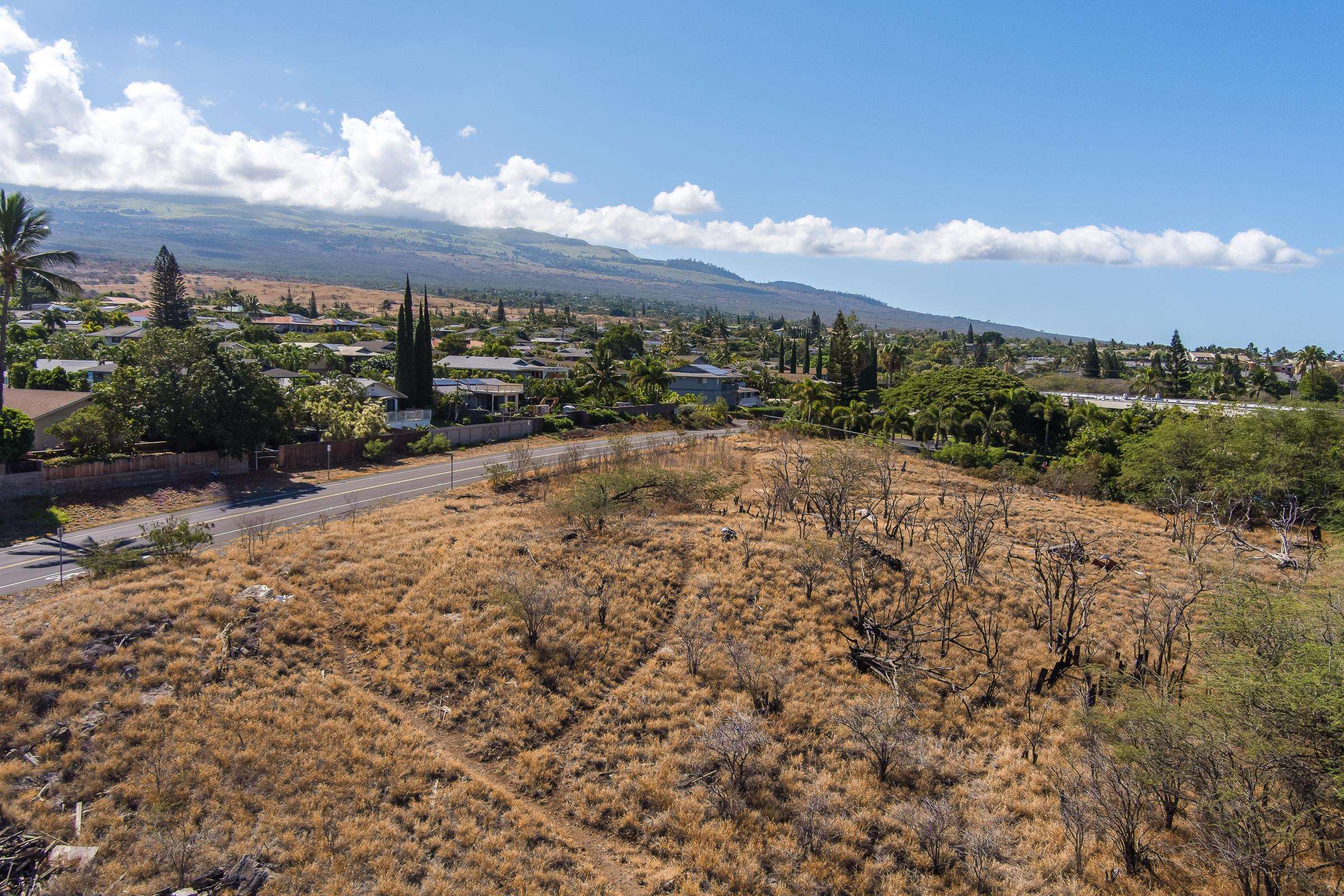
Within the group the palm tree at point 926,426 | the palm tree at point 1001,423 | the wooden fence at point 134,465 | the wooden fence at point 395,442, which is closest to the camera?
the wooden fence at point 134,465

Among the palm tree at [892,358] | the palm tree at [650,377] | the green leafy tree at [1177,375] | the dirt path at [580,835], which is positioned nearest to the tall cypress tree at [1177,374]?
the green leafy tree at [1177,375]

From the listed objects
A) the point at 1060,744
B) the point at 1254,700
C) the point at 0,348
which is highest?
the point at 0,348

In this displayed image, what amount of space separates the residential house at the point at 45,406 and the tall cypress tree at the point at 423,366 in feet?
70.8

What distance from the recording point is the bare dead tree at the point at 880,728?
17.2 metres

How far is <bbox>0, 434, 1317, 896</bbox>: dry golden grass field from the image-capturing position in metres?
13.7

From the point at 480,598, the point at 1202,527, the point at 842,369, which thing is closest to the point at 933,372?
the point at 842,369

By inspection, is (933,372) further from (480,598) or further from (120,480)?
(120,480)

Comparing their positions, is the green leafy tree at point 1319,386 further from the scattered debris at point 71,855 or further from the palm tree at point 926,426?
the scattered debris at point 71,855

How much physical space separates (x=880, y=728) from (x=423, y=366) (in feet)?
167

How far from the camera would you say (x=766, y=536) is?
31.2 meters

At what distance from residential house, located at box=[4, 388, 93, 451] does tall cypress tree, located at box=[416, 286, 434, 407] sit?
21.6m

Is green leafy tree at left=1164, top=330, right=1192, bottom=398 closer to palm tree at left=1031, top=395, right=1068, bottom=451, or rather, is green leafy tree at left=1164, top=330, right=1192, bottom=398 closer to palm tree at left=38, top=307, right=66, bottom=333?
palm tree at left=1031, top=395, right=1068, bottom=451

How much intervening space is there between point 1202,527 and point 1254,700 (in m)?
29.5

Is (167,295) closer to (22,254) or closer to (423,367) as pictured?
(423,367)
